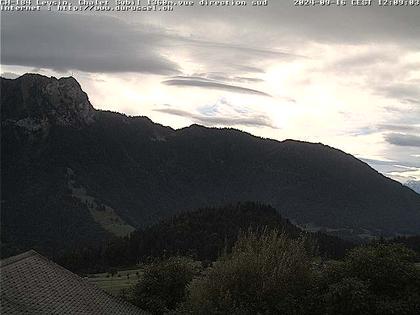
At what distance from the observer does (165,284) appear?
34.9 metres

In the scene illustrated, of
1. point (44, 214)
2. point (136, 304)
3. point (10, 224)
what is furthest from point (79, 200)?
point (136, 304)

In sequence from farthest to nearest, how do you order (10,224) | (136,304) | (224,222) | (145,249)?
1. (10,224)
2. (224,222)
3. (145,249)
4. (136,304)

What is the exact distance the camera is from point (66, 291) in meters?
26.0

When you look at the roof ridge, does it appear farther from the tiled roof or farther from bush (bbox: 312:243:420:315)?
bush (bbox: 312:243:420:315)

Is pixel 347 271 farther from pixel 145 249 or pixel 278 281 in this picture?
pixel 145 249

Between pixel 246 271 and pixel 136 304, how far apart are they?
9553 mm

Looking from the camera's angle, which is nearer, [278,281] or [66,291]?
[66,291]

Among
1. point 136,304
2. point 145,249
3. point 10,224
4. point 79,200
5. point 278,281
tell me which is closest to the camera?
point 278,281

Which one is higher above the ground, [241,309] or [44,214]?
[241,309]

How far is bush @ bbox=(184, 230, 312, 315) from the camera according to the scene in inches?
1053

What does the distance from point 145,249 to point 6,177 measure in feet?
359

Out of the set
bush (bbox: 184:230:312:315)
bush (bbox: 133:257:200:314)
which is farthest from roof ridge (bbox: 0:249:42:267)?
bush (bbox: 184:230:312:315)

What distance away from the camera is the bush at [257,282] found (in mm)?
26734

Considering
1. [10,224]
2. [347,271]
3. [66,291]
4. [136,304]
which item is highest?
[347,271]
